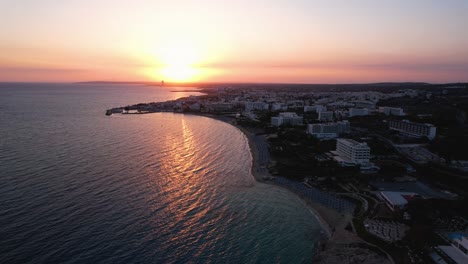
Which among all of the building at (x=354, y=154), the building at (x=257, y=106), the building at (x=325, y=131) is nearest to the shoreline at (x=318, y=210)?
the building at (x=354, y=154)

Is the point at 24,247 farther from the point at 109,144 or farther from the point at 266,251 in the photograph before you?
the point at 109,144

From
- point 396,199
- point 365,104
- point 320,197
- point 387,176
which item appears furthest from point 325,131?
point 365,104

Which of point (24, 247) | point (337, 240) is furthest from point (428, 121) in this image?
point (24, 247)

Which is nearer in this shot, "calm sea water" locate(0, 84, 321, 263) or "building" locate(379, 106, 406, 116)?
"calm sea water" locate(0, 84, 321, 263)

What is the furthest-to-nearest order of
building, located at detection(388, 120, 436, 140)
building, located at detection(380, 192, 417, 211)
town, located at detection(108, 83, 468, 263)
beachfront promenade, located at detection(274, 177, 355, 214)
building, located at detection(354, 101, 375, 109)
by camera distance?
1. building, located at detection(354, 101, 375, 109)
2. building, located at detection(388, 120, 436, 140)
3. beachfront promenade, located at detection(274, 177, 355, 214)
4. building, located at detection(380, 192, 417, 211)
5. town, located at detection(108, 83, 468, 263)

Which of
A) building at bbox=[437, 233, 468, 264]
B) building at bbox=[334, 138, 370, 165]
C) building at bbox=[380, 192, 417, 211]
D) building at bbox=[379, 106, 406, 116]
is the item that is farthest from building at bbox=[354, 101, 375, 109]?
building at bbox=[437, 233, 468, 264]

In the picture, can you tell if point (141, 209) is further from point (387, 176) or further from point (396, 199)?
point (387, 176)

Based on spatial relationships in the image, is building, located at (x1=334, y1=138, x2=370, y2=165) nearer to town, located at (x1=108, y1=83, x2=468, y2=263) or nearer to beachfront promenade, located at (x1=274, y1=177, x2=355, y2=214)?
town, located at (x1=108, y1=83, x2=468, y2=263)
